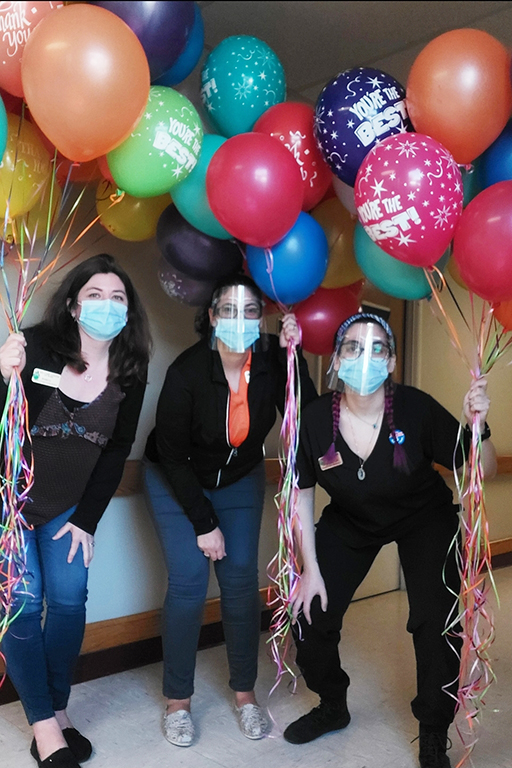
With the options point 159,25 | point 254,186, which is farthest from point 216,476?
point 159,25

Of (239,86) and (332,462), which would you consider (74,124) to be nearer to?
(239,86)

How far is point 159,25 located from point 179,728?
1.82 metres

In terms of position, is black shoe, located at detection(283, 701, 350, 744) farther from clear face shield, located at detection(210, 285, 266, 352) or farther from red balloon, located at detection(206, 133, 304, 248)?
red balloon, located at detection(206, 133, 304, 248)

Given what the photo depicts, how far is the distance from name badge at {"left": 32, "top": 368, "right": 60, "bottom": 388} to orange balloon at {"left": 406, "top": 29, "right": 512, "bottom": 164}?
1.14 meters

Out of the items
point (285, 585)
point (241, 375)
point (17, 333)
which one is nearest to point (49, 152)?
point (17, 333)

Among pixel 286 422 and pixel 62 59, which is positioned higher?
pixel 62 59

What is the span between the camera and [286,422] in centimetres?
201

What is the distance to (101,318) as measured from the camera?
6.25 ft

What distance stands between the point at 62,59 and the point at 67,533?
1191 millimetres

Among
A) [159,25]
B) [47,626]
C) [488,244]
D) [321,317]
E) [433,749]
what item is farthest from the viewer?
[321,317]

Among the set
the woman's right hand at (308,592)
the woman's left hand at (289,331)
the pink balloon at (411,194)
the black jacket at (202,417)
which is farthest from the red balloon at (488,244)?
the woman's right hand at (308,592)

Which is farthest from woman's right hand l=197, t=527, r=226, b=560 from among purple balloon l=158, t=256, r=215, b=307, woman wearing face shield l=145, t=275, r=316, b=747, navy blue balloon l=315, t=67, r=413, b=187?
navy blue balloon l=315, t=67, r=413, b=187

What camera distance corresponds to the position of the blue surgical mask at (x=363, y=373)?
184 cm

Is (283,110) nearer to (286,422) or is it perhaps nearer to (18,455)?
(286,422)
